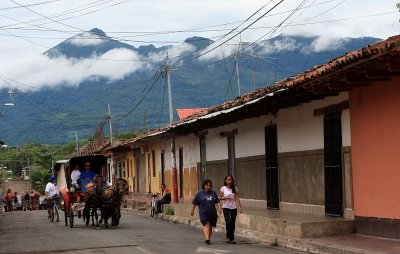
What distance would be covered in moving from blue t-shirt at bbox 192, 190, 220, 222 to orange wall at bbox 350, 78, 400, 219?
3190mm

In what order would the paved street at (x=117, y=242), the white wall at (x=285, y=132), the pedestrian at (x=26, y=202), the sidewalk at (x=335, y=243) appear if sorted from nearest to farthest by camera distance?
the sidewalk at (x=335, y=243), the paved street at (x=117, y=242), the white wall at (x=285, y=132), the pedestrian at (x=26, y=202)

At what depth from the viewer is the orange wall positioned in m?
14.3

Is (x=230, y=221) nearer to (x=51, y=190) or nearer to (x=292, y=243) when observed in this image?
(x=292, y=243)

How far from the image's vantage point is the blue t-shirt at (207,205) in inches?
645

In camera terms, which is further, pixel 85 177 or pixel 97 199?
pixel 85 177

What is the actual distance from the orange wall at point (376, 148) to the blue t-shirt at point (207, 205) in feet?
10.5

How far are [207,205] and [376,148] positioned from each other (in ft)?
13.2

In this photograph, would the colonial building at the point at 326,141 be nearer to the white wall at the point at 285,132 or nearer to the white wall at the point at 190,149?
the white wall at the point at 285,132

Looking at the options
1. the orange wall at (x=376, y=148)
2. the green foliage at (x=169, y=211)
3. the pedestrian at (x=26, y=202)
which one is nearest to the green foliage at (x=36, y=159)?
the pedestrian at (x=26, y=202)

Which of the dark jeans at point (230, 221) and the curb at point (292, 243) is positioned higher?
the dark jeans at point (230, 221)

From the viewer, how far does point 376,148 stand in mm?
15023

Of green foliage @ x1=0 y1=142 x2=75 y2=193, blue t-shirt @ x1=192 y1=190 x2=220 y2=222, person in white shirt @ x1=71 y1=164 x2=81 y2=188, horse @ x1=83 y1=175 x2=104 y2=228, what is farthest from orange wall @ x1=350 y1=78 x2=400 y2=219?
green foliage @ x1=0 y1=142 x2=75 y2=193

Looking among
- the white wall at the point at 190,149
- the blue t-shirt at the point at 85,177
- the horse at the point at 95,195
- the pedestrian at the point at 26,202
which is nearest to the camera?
the horse at the point at 95,195

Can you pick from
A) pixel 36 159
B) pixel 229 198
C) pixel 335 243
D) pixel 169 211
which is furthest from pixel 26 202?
pixel 36 159
